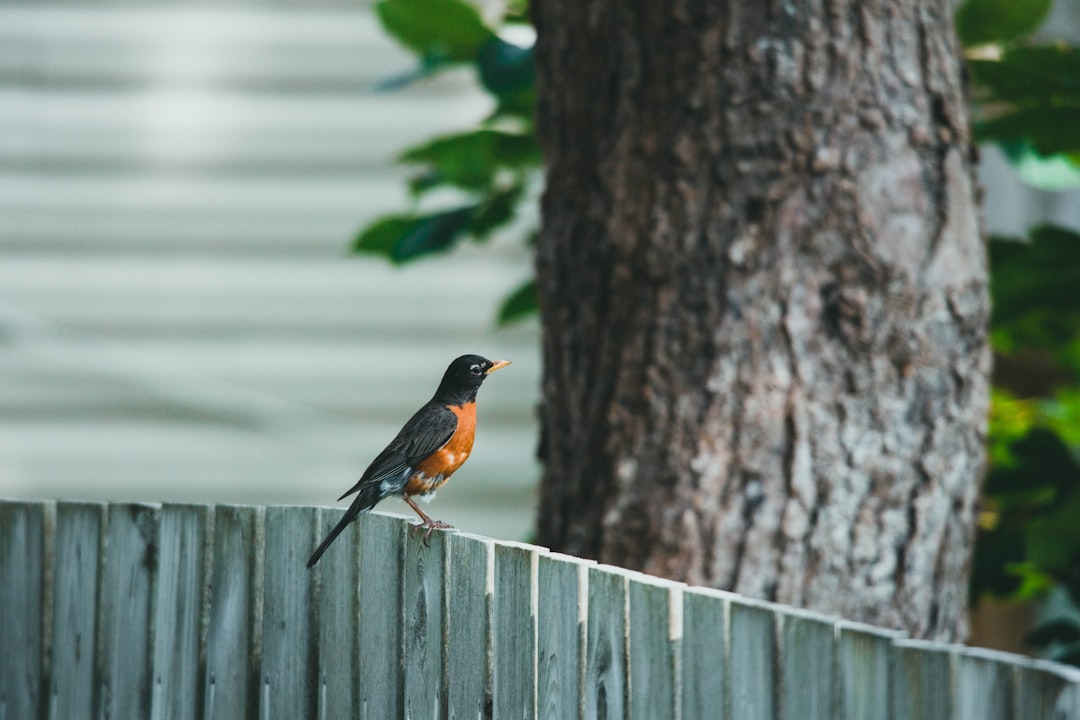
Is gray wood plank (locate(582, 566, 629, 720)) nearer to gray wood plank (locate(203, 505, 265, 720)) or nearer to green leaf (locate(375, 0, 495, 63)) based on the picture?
gray wood plank (locate(203, 505, 265, 720))

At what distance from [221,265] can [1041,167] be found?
3.75 meters

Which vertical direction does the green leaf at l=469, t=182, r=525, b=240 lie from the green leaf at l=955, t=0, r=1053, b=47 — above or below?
below

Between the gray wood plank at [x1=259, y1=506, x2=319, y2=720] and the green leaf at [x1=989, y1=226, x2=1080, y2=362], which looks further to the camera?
the green leaf at [x1=989, y1=226, x2=1080, y2=362]

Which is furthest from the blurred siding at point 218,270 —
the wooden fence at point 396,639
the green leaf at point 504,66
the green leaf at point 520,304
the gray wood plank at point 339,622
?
the gray wood plank at point 339,622

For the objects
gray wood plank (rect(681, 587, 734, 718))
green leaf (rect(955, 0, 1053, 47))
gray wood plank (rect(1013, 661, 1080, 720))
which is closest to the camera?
gray wood plank (rect(1013, 661, 1080, 720))

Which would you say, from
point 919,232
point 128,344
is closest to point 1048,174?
point 919,232

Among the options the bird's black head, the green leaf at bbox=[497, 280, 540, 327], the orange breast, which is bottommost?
the orange breast

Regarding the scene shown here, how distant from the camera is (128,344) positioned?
5512 millimetres

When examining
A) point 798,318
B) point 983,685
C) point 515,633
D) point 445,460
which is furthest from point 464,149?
point 983,685

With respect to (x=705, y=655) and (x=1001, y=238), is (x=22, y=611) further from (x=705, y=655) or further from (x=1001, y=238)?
(x=1001, y=238)

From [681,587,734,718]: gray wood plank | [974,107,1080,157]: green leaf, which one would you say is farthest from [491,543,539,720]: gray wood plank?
[974,107,1080,157]: green leaf

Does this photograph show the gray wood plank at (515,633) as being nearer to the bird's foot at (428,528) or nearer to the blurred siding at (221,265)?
the bird's foot at (428,528)

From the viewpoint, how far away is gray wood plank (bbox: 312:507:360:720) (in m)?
2.00

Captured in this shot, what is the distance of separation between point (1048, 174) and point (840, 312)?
1.01m
